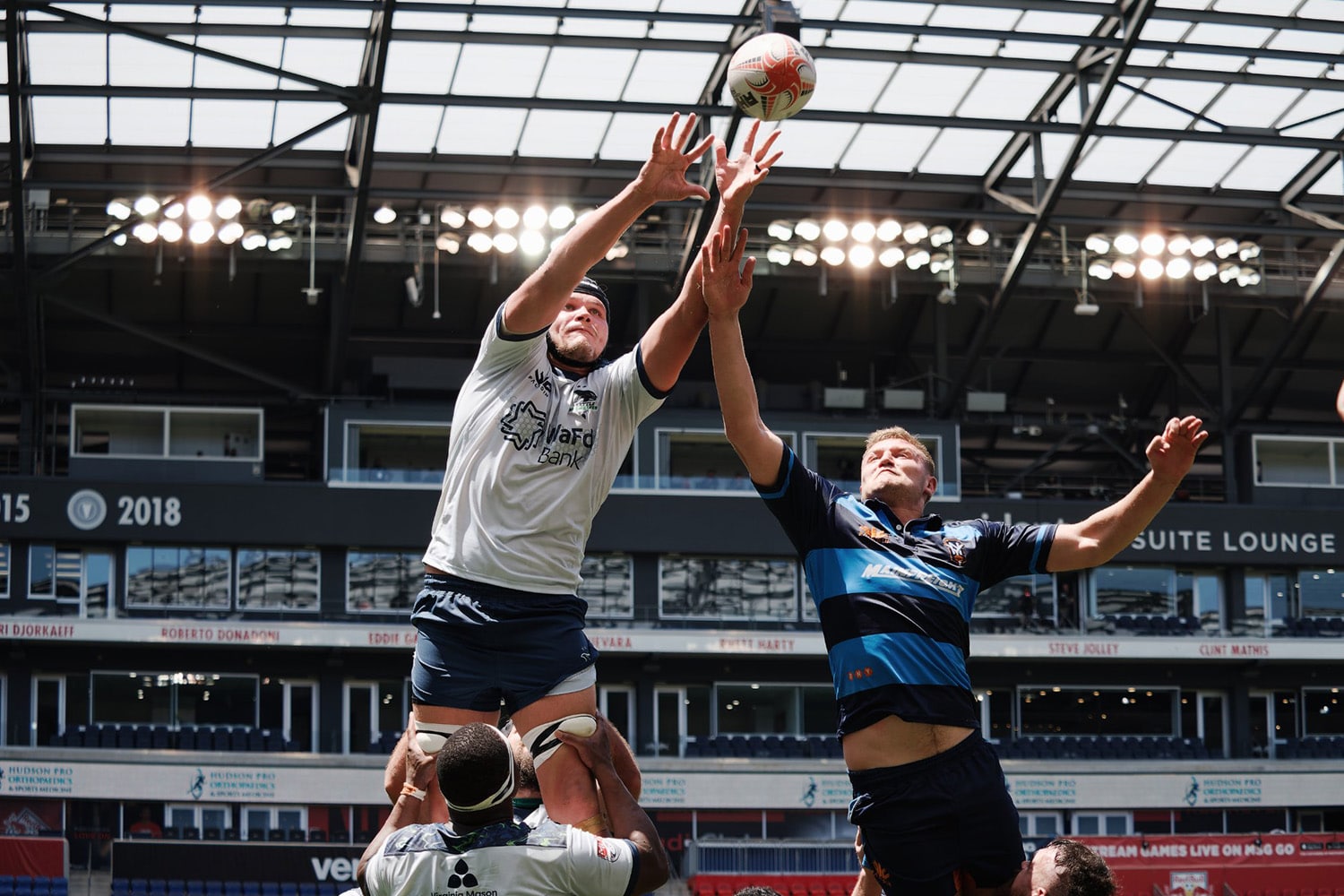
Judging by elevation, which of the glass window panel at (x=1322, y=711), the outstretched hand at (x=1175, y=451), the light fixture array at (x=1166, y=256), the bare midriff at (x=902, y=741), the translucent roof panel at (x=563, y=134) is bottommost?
the glass window panel at (x=1322, y=711)

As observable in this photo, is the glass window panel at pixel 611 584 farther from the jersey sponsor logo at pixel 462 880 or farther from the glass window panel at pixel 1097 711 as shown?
the jersey sponsor logo at pixel 462 880

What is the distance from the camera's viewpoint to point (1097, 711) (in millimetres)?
36344

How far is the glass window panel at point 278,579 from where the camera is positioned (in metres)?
33.7

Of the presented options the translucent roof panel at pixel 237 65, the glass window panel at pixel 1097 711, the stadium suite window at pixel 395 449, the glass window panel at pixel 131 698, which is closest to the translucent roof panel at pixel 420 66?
the translucent roof panel at pixel 237 65

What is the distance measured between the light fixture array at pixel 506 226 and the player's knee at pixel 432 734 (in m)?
28.4

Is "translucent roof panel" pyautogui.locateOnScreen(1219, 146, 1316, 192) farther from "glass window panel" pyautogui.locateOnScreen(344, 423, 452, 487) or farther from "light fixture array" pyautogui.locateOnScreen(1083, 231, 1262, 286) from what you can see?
"glass window panel" pyautogui.locateOnScreen(344, 423, 452, 487)

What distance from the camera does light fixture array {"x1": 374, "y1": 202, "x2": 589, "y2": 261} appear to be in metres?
33.3

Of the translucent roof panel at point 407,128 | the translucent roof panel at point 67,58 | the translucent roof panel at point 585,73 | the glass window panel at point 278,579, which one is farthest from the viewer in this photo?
the glass window panel at point 278,579

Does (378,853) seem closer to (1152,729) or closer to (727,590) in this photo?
(727,590)

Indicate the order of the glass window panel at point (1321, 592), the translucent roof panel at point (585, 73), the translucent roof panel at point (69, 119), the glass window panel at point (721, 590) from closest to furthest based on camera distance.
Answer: the translucent roof panel at point (585, 73) → the translucent roof panel at point (69, 119) → the glass window panel at point (721, 590) → the glass window panel at point (1321, 592)

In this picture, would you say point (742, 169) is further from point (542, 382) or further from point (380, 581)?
point (380, 581)

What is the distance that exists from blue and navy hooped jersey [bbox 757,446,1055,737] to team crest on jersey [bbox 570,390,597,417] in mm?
743

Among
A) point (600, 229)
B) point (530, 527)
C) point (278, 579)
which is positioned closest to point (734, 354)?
point (600, 229)

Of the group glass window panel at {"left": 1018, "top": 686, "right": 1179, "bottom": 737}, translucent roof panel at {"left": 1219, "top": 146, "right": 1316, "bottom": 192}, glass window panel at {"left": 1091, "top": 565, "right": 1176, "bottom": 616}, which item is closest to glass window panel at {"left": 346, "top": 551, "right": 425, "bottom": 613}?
glass window panel at {"left": 1018, "top": 686, "right": 1179, "bottom": 737}
